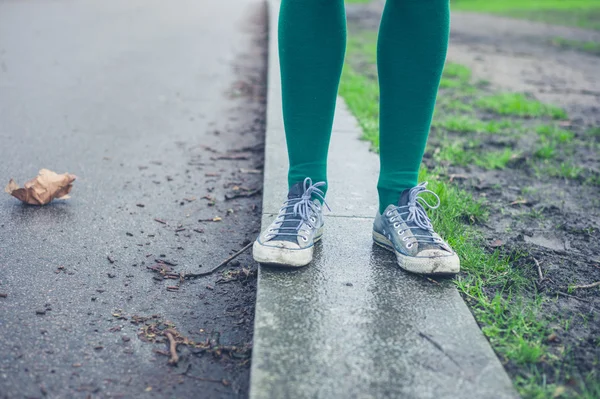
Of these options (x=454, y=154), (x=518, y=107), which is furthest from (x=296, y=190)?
(x=518, y=107)

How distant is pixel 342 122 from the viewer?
370 cm

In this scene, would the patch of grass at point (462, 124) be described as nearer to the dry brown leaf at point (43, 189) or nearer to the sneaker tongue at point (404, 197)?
the sneaker tongue at point (404, 197)

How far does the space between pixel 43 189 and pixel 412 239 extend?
5.18ft

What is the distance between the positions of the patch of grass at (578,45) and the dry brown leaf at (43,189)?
23.4 feet

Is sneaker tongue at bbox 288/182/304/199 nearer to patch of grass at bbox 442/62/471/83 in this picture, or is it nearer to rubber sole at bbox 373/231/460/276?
rubber sole at bbox 373/231/460/276

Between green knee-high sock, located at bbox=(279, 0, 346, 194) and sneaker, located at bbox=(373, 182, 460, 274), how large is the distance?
282mm

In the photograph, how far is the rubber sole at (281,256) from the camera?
184cm

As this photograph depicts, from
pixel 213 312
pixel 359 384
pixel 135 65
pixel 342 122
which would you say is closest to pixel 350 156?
pixel 342 122

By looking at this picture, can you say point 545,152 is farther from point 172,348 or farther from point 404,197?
point 172,348

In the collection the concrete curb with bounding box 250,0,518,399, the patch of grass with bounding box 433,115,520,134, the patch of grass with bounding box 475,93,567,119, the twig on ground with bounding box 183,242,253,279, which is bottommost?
the patch of grass with bounding box 475,93,567,119

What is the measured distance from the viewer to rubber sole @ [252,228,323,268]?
6.05ft

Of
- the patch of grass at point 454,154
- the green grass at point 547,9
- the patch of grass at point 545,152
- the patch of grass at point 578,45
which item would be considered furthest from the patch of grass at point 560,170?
the green grass at point 547,9

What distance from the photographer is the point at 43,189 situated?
2.54 meters

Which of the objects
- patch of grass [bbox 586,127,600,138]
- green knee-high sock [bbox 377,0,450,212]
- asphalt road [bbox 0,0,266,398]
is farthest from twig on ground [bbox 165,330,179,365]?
patch of grass [bbox 586,127,600,138]
